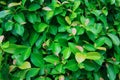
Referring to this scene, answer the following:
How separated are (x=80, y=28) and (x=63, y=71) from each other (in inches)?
12.6

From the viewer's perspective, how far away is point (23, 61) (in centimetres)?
196

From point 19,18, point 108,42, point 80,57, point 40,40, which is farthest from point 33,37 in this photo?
point 108,42

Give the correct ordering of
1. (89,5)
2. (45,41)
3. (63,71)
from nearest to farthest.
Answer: (63,71)
(45,41)
(89,5)

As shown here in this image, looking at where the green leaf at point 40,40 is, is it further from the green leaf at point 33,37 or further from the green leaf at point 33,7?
the green leaf at point 33,7

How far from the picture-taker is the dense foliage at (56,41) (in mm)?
1941

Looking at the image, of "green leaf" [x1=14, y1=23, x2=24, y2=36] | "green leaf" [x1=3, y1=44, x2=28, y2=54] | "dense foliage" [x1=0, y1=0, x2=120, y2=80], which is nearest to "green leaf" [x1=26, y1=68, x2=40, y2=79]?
"dense foliage" [x1=0, y1=0, x2=120, y2=80]

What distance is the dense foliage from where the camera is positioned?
1941mm

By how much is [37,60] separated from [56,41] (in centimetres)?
18

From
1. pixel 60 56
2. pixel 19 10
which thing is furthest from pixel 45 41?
pixel 19 10

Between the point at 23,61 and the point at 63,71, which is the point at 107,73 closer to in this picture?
the point at 63,71

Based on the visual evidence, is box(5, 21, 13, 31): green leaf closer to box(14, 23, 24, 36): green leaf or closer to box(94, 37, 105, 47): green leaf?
box(14, 23, 24, 36): green leaf

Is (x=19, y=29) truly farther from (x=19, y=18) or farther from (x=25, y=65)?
(x=25, y=65)

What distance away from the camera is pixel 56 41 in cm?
201

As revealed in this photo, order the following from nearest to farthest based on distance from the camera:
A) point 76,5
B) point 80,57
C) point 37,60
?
point 80,57, point 37,60, point 76,5
